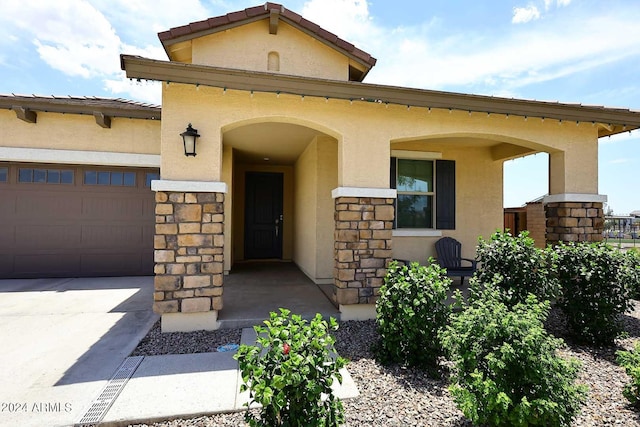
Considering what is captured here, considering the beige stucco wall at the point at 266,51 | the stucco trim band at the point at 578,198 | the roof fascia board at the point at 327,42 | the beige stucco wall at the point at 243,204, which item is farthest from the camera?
the beige stucco wall at the point at 243,204

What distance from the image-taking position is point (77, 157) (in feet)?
18.7

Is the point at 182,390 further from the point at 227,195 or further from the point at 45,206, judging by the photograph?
the point at 45,206

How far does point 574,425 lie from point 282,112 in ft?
13.0

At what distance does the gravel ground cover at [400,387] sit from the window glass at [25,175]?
5032 mm

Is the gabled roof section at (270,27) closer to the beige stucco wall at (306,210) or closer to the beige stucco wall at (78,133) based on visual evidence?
the beige stucco wall at (306,210)

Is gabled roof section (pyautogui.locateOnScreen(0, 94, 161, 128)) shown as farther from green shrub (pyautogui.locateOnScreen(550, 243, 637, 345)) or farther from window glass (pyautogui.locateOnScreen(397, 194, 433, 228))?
green shrub (pyautogui.locateOnScreen(550, 243, 637, 345))

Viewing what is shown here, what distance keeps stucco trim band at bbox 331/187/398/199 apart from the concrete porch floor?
1599 millimetres

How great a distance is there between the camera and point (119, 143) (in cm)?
588

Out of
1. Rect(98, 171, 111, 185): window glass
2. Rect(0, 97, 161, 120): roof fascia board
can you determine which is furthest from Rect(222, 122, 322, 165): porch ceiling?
Rect(98, 171, 111, 185): window glass

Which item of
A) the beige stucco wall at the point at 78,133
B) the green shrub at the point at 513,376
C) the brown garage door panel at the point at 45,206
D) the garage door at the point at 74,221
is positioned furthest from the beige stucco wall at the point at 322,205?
the brown garage door panel at the point at 45,206

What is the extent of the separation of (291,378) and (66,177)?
6928 millimetres

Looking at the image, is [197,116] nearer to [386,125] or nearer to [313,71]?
[313,71]

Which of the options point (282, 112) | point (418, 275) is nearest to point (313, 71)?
point (282, 112)

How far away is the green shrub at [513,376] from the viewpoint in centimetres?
184
